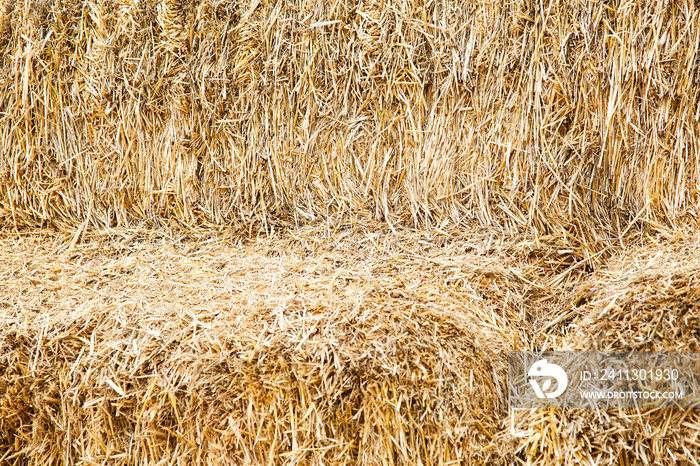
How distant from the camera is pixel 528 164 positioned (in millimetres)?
1786

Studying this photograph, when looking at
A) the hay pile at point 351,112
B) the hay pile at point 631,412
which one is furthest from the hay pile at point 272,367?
the hay pile at point 351,112

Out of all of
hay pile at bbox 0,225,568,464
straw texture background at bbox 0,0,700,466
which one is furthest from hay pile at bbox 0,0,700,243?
hay pile at bbox 0,225,568,464

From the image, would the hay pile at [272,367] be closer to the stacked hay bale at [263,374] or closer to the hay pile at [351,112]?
the stacked hay bale at [263,374]

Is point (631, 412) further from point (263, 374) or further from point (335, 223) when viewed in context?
point (335, 223)

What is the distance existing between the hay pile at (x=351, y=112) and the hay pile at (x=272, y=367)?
36 centimetres

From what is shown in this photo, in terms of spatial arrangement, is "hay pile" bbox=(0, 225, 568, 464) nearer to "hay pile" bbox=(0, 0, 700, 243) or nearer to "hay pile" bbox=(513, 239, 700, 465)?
"hay pile" bbox=(513, 239, 700, 465)

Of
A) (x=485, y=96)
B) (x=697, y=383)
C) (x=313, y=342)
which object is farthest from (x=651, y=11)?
(x=313, y=342)

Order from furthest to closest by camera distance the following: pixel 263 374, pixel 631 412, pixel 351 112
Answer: pixel 351 112, pixel 263 374, pixel 631 412

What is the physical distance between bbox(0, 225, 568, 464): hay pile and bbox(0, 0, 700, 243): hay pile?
359 mm

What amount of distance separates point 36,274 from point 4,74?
807mm

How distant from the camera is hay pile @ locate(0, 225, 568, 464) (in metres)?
1.30

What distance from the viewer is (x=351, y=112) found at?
1916mm

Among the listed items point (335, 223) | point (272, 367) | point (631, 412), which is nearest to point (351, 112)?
point (335, 223)

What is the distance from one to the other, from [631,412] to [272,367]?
30.8 inches
